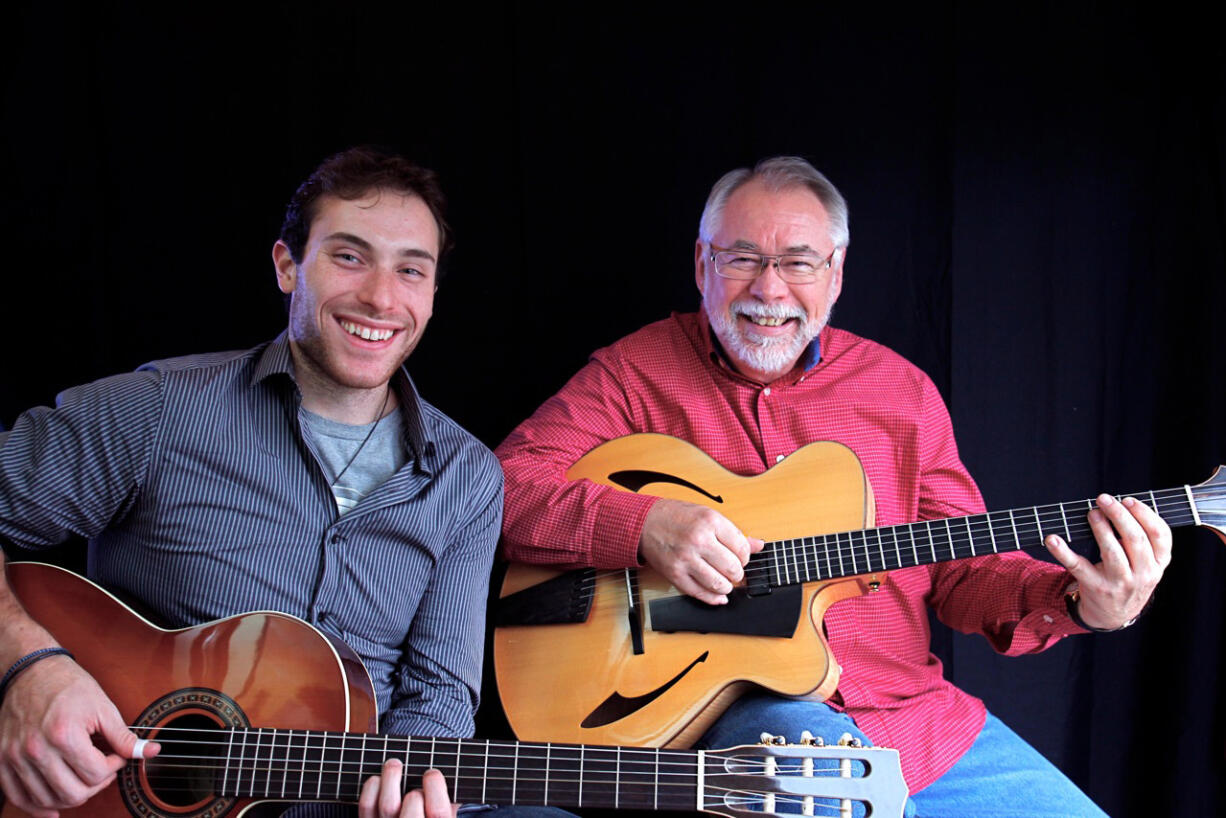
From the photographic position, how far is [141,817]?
1.56 meters

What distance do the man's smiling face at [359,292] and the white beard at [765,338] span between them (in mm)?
788

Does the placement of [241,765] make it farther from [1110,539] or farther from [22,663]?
[1110,539]

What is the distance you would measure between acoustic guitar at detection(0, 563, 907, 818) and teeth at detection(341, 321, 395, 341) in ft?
2.10

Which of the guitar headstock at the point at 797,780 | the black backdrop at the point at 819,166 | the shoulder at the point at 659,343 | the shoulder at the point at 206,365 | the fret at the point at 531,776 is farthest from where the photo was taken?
the black backdrop at the point at 819,166

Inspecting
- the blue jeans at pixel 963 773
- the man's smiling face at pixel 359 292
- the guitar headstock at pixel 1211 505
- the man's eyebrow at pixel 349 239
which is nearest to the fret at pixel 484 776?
the blue jeans at pixel 963 773

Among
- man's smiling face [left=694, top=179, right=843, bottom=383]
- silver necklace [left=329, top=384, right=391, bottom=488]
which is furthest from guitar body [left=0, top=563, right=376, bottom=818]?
man's smiling face [left=694, top=179, right=843, bottom=383]

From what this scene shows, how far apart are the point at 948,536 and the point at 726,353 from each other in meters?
0.79

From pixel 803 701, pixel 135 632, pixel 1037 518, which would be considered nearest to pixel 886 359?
pixel 1037 518

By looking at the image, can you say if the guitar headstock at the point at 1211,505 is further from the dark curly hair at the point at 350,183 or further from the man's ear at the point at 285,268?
the man's ear at the point at 285,268

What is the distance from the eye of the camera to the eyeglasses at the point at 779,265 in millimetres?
2447

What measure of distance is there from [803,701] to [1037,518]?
24.4 inches

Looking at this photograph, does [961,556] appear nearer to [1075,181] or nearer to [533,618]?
[533,618]

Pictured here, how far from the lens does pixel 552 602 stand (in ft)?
7.33

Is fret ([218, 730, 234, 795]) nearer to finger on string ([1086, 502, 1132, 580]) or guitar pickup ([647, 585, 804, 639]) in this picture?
guitar pickup ([647, 585, 804, 639])
